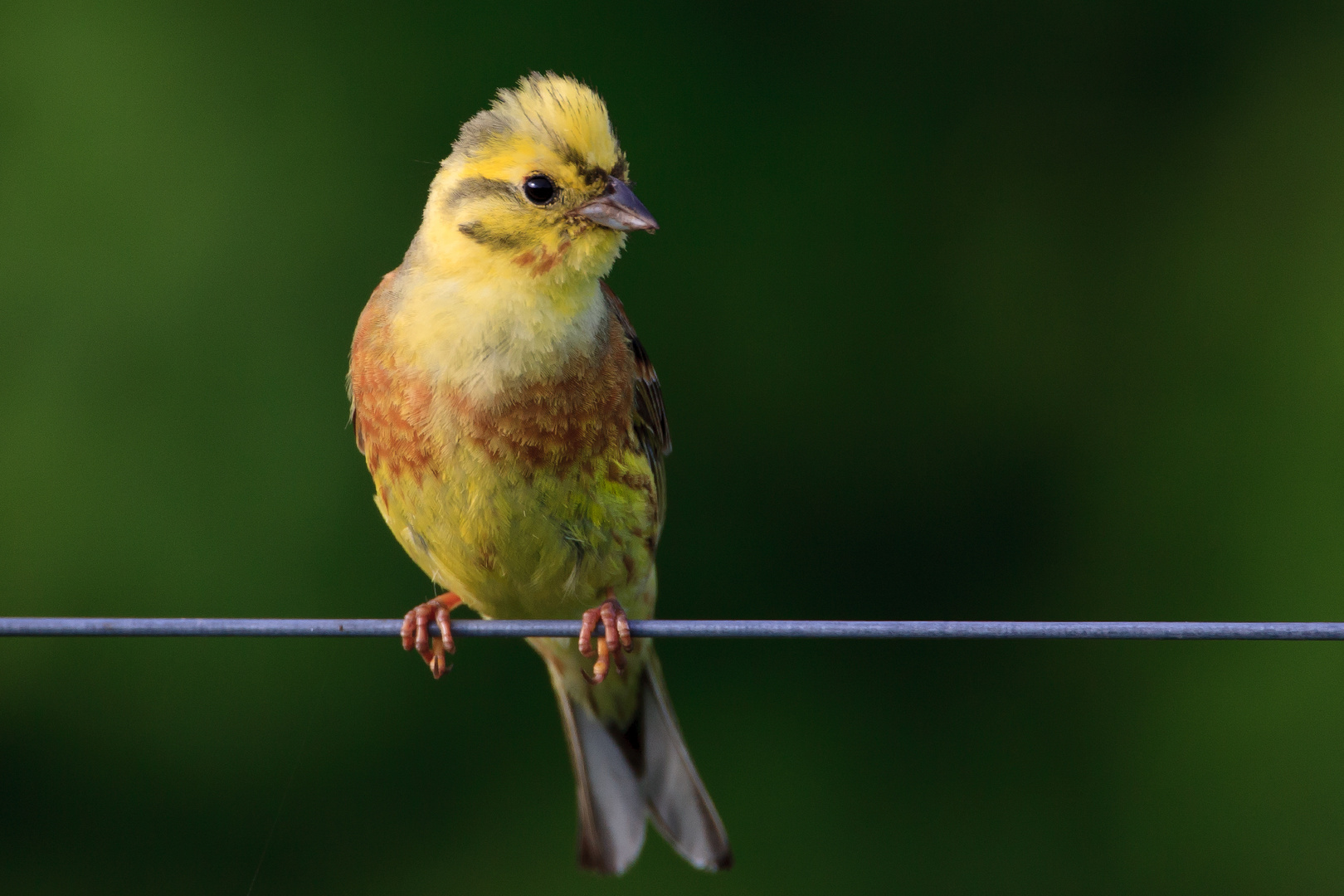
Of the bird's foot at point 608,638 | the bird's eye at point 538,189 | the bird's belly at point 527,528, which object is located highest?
the bird's eye at point 538,189

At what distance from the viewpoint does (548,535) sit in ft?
8.77

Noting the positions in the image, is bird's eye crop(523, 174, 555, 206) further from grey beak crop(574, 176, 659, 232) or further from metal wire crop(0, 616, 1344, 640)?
metal wire crop(0, 616, 1344, 640)

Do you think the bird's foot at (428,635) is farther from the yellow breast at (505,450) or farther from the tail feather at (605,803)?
the tail feather at (605,803)

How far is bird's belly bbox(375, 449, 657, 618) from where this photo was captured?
8.54ft

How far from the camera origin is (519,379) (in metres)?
2.57

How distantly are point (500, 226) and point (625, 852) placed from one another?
1486 mm

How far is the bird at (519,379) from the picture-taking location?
2.56 m

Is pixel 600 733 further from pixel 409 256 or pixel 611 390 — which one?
pixel 409 256

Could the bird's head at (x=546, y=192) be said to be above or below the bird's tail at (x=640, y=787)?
above

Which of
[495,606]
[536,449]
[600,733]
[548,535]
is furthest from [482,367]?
[600,733]

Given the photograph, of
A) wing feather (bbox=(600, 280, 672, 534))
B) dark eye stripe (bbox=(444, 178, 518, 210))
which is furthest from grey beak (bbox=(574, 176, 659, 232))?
wing feather (bbox=(600, 280, 672, 534))

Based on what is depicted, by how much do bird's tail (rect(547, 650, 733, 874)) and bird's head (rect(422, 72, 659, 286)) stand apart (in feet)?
3.60

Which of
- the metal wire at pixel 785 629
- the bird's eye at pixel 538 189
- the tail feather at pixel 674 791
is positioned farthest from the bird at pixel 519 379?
the metal wire at pixel 785 629

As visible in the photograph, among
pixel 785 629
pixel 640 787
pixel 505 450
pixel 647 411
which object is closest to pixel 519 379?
pixel 505 450
